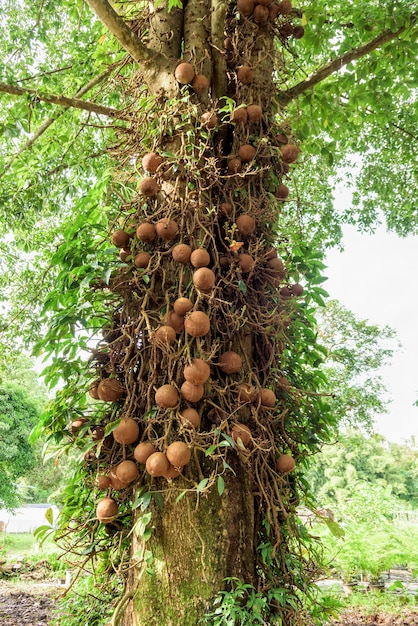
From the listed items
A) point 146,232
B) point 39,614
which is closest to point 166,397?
point 146,232

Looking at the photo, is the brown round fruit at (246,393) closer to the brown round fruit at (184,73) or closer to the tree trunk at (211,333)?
the tree trunk at (211,333)

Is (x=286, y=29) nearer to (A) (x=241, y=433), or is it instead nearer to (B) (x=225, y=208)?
(B) (x=225, y=208)

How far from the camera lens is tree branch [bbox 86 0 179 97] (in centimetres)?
187

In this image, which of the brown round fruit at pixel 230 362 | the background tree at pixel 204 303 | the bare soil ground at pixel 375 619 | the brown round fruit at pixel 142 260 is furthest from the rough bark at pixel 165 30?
Result: the bare soil ground at pixel 375 619

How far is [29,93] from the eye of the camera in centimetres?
239

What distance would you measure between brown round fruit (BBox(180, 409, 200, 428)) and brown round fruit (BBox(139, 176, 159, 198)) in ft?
2.67

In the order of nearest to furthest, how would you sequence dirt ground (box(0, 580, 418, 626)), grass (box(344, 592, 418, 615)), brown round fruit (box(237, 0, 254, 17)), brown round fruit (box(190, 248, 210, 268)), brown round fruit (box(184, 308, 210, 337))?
brown round fruit (box(184, 308, 210, 337))
brown round fruit (box(190, 248, 210, 268))
brown round fruit (box(237, 0, 254, 17))
dirt ground (box(0, 580, 418, 626))
grass (box(344, 592, 418, 615))

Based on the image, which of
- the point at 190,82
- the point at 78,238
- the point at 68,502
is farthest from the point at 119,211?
the point at 68,502

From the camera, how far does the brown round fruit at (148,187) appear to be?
1.80 metres

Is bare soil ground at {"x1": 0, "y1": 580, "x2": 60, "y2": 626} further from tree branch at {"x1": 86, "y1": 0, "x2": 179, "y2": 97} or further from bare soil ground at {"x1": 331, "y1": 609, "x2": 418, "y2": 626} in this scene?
tree branch at {"x1": 86, "y1": 0, "x2": 179, "y2": 97}

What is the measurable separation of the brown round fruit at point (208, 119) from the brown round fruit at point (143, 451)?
3.94 ft

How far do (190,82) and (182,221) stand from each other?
639 mm

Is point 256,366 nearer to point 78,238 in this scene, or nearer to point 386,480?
point 78,238

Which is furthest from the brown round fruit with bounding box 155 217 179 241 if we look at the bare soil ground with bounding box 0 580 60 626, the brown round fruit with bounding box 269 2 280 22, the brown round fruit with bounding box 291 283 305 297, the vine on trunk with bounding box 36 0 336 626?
the bare soil ground with bounding box 0 580 60 626
